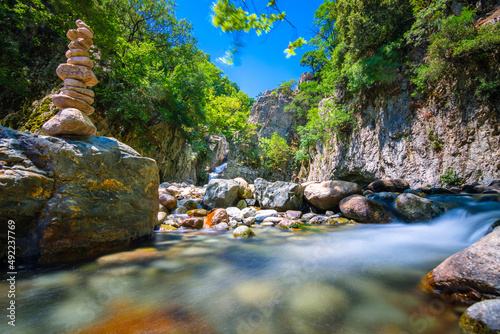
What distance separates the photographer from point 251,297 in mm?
1740

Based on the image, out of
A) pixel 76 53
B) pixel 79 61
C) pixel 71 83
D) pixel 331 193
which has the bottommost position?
pixel 331 193

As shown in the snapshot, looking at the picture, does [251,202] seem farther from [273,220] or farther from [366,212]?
[366,212]

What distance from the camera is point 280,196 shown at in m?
7.05

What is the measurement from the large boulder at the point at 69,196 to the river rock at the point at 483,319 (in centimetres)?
390

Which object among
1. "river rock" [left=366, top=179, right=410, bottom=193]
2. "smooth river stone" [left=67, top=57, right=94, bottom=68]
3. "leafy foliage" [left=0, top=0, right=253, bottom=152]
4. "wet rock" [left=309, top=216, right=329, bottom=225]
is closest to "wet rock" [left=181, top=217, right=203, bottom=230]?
"wet rock" [left=309, top=216, right=329, bottom=225]

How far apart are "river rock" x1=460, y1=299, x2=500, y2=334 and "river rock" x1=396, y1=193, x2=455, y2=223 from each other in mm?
4515

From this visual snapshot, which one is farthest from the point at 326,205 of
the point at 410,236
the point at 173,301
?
the point at 173,301

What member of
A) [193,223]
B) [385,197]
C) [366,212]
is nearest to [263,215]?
[193,223]

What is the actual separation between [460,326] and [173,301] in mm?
2163

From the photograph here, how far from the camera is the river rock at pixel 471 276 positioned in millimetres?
1409

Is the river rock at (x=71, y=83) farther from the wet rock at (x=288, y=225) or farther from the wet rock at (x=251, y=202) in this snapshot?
the wet rock at (x=251, y=202)

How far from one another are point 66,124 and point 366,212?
23.0ft

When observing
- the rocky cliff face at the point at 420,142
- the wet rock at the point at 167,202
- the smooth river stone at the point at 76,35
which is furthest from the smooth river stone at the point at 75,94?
the rocky cliff face at the point at 420,142

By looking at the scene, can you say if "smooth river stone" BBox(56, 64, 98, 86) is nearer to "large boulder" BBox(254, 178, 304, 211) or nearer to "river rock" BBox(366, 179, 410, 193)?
"large boulder" BBox(254, 178, 304, 211)
